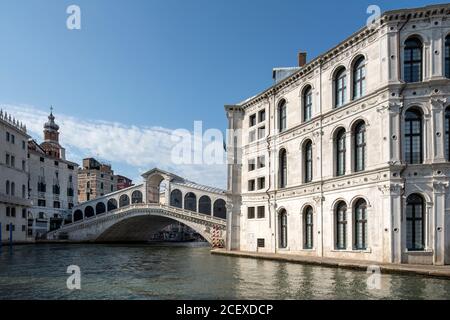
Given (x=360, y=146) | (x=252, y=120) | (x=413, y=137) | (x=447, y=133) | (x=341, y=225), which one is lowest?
(x=341, y=225)

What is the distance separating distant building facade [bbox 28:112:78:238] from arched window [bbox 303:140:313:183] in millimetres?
44255

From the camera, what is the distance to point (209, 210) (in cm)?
5391

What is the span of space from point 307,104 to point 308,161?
11.2 ft

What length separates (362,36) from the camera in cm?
2178

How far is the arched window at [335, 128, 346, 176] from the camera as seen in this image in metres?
23.4

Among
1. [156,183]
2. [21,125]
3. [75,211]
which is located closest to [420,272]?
[156,183]

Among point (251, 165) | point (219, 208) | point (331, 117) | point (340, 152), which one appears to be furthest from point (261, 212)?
point (219, 208)

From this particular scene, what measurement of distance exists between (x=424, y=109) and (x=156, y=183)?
4356 cm

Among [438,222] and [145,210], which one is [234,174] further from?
[145,210]

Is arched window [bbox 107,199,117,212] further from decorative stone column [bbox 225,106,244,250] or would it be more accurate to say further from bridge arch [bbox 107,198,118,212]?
decorative stone column [bbox 225,106,244,250]

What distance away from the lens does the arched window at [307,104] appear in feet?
86.5

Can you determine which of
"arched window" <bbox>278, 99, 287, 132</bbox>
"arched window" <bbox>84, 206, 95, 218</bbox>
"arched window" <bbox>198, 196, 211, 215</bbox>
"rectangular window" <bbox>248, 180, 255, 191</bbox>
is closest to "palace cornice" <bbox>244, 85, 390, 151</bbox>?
"arched window" <bbox>278, 99, 287, 132</bbox>
